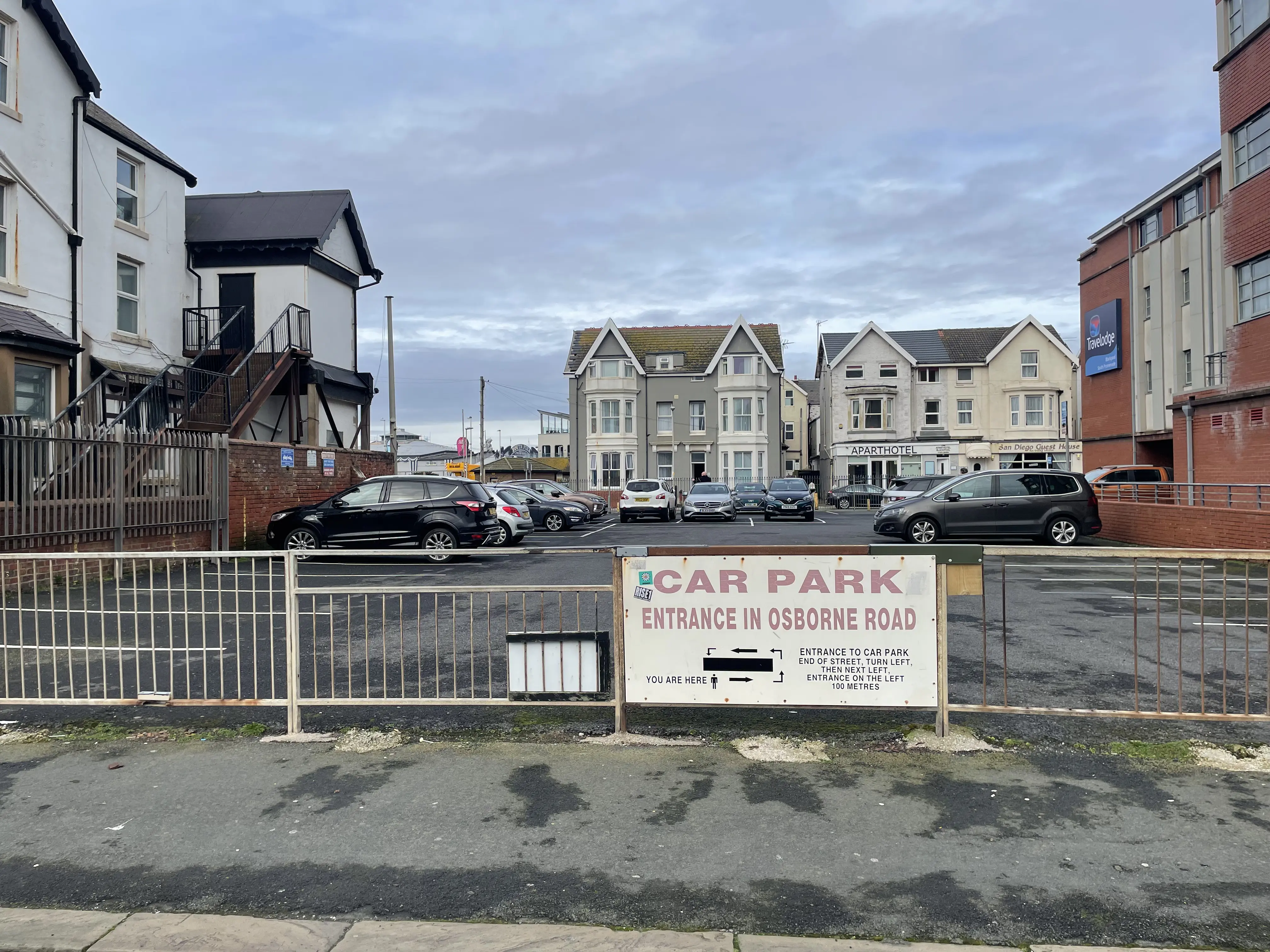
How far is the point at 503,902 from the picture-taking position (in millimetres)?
3498

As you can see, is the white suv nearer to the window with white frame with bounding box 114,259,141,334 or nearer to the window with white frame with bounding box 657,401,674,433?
the window with white frame with bounding box 114,259,141,334

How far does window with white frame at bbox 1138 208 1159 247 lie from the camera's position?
110 ft

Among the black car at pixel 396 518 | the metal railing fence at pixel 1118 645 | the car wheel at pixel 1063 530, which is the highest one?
the black car at pixel 396 518

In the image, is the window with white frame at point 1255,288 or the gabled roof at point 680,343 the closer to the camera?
the window with white frame at point 1255,288

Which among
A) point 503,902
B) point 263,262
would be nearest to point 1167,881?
point 503,902

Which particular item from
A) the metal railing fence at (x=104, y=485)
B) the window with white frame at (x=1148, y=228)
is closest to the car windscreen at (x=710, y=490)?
the metal railing fence at (x=104, y=485)

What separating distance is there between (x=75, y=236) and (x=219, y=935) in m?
19.3

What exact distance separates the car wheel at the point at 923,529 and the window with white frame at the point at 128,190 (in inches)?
767

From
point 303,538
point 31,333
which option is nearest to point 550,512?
point 303,538

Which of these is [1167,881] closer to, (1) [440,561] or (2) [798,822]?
(2) [798,822]

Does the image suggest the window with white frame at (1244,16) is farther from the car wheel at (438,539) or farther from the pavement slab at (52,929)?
the pavement slab at (52,929)

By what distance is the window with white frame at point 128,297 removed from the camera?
2033cm

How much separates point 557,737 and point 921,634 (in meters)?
2.37

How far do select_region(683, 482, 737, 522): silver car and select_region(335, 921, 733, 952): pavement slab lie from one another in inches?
1117
